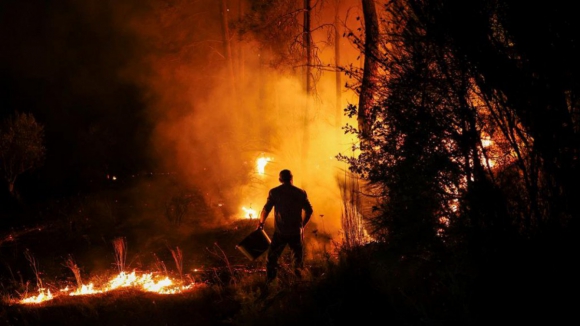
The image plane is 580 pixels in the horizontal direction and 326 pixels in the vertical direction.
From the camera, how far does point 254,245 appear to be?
6.53 m

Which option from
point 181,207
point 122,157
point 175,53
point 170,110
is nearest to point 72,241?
point 181,207

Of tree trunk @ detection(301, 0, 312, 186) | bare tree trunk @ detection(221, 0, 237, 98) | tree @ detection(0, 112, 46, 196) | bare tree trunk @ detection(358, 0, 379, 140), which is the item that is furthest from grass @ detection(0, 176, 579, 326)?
tree @ detection(0, 112, 46, 196)

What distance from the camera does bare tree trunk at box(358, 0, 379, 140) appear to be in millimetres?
5105

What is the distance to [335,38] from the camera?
52.2 feet

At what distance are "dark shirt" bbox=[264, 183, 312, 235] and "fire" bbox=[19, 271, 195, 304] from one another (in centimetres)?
172

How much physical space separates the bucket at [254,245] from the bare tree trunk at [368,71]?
2.22m

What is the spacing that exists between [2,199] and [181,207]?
43.9ft

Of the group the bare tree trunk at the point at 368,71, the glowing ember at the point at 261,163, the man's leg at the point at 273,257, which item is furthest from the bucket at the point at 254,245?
the glowing ember at the point at 261,163

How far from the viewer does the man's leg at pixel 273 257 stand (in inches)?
251

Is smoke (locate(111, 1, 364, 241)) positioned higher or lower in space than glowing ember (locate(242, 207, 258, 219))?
higher

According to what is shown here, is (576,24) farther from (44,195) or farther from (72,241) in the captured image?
(44,195)

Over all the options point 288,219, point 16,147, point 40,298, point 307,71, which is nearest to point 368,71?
point 288,219

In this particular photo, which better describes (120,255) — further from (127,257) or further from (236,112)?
(236,112)

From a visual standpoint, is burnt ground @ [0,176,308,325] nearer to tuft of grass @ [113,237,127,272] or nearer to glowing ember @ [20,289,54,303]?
tuft of grass @ [113,237,127,272]
